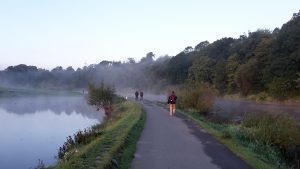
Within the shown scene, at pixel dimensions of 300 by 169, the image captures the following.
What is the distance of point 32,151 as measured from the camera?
74.2 feet

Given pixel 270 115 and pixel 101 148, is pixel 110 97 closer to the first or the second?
pixel 270 115

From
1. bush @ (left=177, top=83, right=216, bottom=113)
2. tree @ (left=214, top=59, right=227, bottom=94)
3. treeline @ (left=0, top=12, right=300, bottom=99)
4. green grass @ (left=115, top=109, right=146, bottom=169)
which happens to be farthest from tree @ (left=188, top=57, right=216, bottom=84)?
green grass @ (left=115, top=109, right=146, bottom=169)

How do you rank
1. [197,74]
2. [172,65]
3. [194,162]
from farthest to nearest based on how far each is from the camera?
[172,65] < [197,74] < [194,162]

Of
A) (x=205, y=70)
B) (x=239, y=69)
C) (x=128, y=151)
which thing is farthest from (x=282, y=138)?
(x=205, y=70)

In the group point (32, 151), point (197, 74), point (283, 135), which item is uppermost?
point (197, 74)

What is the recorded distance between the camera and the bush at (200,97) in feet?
129

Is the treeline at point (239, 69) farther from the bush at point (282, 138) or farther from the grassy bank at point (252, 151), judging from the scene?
the grassy bank at point (252, 151)

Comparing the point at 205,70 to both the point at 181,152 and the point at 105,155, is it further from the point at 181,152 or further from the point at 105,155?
the point at 105,155

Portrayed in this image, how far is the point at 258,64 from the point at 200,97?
46.7 metres

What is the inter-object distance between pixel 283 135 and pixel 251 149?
2854 millimetres

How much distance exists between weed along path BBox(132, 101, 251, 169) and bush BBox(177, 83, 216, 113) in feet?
59.7

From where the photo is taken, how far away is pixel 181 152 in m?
15.0

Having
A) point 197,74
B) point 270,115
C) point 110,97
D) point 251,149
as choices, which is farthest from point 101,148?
point 197,74

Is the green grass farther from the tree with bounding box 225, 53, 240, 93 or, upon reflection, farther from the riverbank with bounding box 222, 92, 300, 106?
the tree with bounding box 225, 53, 240, 93
